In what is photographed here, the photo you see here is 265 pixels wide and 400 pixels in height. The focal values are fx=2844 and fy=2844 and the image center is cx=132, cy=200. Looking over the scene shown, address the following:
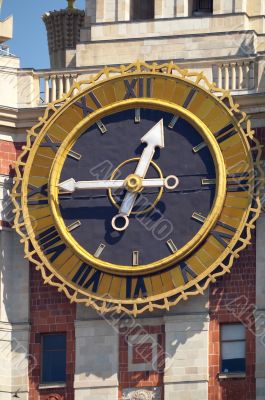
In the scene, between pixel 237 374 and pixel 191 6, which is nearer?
pixel 237 374

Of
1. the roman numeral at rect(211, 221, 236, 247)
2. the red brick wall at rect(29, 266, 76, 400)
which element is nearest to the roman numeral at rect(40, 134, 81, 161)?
the red brick wall at rect(29, 266, 76, 400)

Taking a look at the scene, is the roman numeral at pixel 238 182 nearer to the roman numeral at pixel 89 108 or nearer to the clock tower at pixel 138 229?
the clock tower at pixel 138 229

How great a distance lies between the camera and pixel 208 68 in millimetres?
68938

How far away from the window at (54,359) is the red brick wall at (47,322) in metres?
0.16

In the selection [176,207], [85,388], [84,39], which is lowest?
[85,388]

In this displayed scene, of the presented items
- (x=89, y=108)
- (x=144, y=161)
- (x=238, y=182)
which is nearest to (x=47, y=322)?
(x=144, y=161)

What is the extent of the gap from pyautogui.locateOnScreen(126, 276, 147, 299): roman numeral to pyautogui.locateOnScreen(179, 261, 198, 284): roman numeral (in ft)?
3.28

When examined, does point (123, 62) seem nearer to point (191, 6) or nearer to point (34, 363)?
point (191, 6)

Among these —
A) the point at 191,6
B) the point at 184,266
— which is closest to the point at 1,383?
the point at 184,266

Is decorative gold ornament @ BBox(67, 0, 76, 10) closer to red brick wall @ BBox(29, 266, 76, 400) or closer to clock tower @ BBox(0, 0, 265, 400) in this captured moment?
clock tower @ BBox(0, 0, 265, 400)

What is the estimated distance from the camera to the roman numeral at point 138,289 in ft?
222

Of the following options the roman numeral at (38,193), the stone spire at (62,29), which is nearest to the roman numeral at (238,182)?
the roman numeral at (38,193)

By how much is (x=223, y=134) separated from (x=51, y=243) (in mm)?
4937

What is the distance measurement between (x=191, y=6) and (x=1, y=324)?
9521 millimetres
